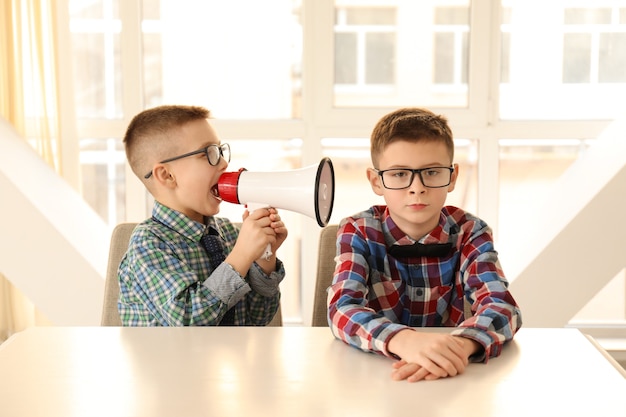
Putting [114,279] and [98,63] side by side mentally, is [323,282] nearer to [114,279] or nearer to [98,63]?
[114,279]

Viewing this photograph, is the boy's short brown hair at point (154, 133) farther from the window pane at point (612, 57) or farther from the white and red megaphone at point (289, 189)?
the window pane at point (612, 57)

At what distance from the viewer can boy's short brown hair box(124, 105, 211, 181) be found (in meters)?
2.24

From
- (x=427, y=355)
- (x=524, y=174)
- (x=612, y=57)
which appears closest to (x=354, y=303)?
(x=427, y=355)

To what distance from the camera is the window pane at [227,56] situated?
3.88m

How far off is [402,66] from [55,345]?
2526mm

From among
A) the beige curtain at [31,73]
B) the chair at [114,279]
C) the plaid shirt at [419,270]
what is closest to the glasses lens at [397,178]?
the plaid shirt at [419,270]

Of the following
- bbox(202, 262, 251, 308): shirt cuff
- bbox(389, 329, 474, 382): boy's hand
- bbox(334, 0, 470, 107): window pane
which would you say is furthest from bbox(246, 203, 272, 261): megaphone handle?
bbox(334, 0, 470, 107): window pane

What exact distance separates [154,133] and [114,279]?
0.39m

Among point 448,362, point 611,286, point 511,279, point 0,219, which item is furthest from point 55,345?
point 611,286

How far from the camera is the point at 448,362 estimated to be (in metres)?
1.51

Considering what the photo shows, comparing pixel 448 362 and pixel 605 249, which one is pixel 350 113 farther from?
pixel 448 362

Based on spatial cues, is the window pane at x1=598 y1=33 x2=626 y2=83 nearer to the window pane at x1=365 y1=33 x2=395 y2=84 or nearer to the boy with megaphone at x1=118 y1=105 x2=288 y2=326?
the window pane at x1=365 y1=33 x2=395 y2=84

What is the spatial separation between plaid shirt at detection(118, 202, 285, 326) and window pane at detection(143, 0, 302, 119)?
1704 mm

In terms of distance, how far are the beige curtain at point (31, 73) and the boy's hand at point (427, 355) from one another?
249 cm
